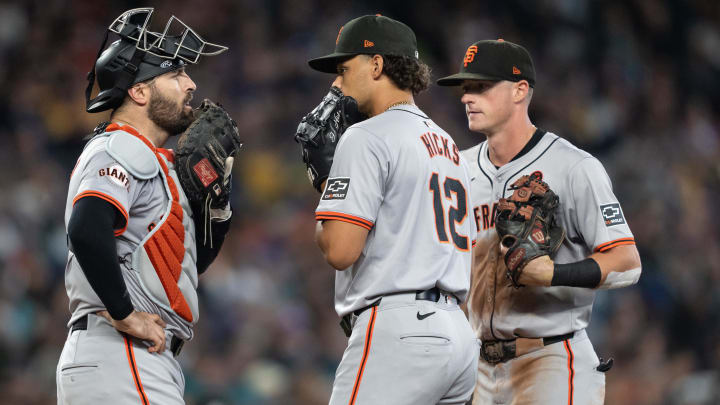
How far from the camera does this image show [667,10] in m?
10.5

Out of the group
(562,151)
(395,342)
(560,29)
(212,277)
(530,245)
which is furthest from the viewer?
(560,29)

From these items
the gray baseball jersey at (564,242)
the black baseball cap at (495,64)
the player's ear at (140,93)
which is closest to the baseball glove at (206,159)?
the player's ear at (140,93)

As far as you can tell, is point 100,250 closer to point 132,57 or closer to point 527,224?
point 132,57

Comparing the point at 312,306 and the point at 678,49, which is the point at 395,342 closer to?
the point at 312,306

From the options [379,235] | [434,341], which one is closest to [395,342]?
[434,341]

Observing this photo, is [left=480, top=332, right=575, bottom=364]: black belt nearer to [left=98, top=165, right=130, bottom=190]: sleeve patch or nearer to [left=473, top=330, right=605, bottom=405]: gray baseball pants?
[left=473, top=330, right=605, bottom=405]: gray baseball pants

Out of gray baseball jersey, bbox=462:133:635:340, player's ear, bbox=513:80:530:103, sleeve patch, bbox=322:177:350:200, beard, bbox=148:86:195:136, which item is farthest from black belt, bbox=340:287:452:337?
player's ear, bbox=513:80:530:103

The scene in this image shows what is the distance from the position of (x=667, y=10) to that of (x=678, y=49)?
537 millimetres

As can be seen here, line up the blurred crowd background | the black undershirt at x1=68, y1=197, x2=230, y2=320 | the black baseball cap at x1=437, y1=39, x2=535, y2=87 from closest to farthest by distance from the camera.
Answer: the black undershirt at x1=68, y1=197, x2=230, y2=320 → the black baseball cap at x1=437, y1=39, x2=535, y2=87 → the blurred crowd background

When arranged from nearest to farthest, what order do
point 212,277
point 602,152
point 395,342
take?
point 395,342 < point 212,277 < point 602,152

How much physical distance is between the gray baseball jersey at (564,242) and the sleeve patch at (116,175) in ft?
5.31

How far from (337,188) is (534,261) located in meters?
0.93

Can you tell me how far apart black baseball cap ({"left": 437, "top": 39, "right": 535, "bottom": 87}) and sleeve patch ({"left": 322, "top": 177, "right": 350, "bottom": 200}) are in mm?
1061

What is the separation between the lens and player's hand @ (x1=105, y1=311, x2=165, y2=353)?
295cm
